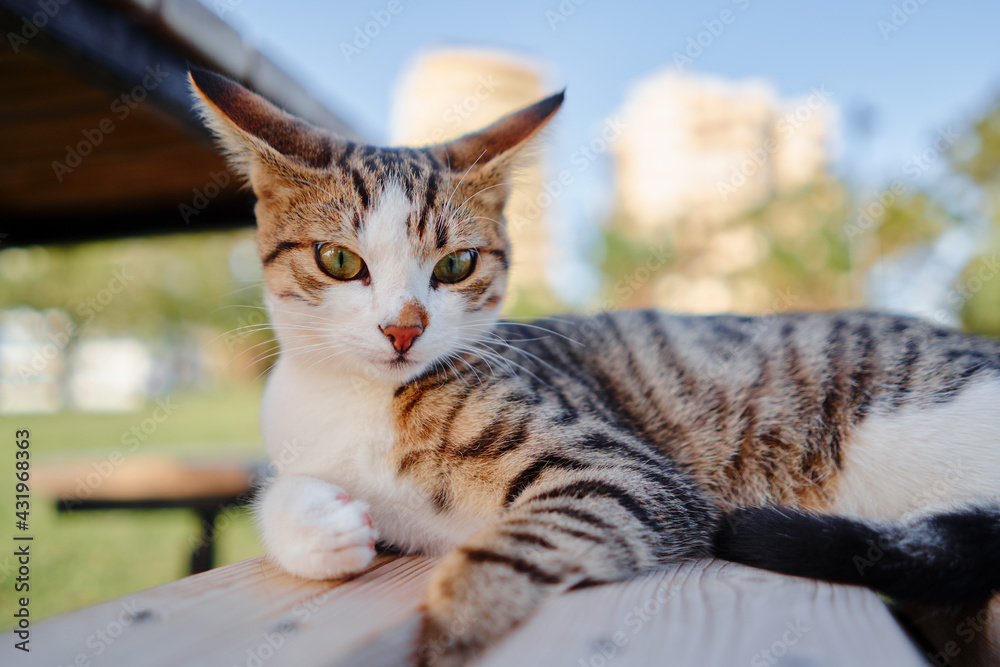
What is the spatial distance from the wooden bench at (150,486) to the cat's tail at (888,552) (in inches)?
109

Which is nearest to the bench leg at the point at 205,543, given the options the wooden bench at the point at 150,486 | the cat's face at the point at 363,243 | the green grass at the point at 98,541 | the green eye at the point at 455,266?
the wooden bench at the point at 150,486

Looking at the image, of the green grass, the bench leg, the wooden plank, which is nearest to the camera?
the wooden plank

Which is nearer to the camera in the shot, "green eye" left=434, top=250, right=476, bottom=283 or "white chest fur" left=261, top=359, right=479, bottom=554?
"white chest fur" left=261, top=359, right=479, bottom=554

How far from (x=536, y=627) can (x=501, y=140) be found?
1338mm

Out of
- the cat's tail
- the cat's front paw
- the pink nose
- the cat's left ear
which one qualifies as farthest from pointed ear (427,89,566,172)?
Answer: the cat's tail

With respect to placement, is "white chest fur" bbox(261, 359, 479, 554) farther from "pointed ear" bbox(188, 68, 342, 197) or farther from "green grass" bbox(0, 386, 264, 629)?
"pointed ear" bbox(188, 68, 342, 197)

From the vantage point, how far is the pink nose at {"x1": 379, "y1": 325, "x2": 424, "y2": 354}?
1325 millimetres

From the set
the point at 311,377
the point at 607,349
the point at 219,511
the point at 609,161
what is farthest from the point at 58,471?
the point at 609,161

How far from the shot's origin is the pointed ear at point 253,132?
1408mm

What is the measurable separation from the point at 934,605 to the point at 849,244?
38.6 feet

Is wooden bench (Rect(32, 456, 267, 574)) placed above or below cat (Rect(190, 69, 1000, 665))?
below

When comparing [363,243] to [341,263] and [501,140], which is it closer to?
[341,263]

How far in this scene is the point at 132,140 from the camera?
2539 mm

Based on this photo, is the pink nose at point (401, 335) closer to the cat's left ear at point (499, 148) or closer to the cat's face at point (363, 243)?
the cat's face at point (363, 243)
